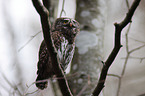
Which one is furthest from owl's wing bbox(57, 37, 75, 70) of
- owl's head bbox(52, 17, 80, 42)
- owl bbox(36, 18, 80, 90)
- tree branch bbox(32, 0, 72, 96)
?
tree branch bbox(32, 0, 72, 96)

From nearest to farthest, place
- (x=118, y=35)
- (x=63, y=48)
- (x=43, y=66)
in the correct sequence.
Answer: (x=118, y=35)
(x=43, y=66)
(x=63, y=48)

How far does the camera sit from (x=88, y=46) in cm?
389

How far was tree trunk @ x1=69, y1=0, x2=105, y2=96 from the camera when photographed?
3.65 m

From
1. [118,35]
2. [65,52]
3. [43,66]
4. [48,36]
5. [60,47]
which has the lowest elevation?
[43,66]

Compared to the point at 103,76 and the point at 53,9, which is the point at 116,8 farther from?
the point at 103,76

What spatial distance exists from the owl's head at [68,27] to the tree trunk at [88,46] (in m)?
0.20

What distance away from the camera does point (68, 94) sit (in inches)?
94.1

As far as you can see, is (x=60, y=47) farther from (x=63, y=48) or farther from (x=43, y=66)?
(x=43, y=66)

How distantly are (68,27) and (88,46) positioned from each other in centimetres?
51

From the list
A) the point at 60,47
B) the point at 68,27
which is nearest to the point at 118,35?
the point at 60,47

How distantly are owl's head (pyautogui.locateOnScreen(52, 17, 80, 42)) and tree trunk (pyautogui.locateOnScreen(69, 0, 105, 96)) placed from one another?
0.66 ft

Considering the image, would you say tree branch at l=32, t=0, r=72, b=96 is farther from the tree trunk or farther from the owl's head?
the owl's head

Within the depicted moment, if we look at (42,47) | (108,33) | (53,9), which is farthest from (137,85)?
(42,47)

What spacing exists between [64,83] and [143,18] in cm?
806
